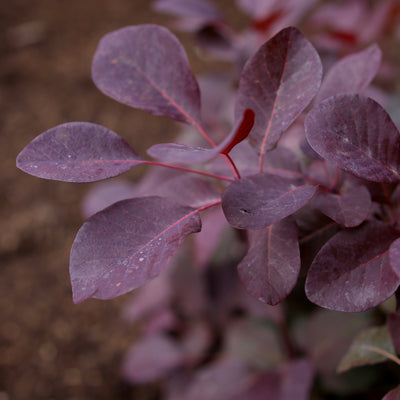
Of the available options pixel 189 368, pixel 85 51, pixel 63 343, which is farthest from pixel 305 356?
pixel 85 51

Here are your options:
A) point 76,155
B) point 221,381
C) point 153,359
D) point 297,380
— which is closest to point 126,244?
point 76,155

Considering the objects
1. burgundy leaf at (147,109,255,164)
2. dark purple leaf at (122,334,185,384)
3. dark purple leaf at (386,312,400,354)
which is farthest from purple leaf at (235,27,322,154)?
dark purple leaf at (122,334,185,384)

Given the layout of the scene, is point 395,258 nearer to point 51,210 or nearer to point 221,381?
point 221,381

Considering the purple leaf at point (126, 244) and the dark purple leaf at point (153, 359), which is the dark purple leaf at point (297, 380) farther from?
the purple leaf at point (126, 244)

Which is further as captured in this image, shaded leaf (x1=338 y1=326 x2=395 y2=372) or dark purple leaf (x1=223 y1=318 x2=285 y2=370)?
dark purple leaf (x1=223 y1=318 x2=285 y2=370)

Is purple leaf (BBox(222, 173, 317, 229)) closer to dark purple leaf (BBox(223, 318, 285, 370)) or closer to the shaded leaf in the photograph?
the shaded leaf
